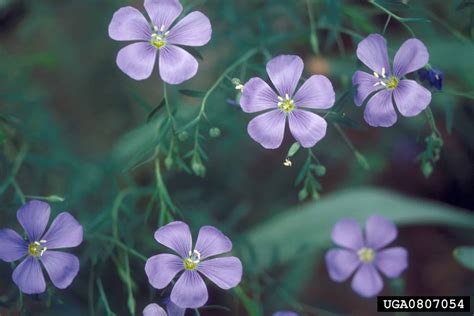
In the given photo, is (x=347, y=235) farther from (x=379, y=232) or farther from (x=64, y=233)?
(x=64, y=233)

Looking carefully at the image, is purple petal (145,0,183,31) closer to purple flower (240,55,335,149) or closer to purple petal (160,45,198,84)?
purple petal (160,45,198,84)

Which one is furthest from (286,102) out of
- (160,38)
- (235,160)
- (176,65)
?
(235,160)

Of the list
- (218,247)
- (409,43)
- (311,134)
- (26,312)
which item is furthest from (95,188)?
(409,43)

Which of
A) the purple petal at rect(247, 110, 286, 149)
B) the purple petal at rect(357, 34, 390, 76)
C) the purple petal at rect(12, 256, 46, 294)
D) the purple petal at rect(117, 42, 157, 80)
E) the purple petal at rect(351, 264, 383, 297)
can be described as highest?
the purple petal at rect(357, 34, 390, 76)

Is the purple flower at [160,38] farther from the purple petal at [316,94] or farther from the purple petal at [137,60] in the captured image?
the purple petal at [316,94]

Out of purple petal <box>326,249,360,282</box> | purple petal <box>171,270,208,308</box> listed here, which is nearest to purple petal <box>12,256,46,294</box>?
purple petal <box>171,270,208,308</box>

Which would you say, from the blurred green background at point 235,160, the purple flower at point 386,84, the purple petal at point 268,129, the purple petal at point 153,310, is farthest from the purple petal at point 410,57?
the purple petal at point 153,310
